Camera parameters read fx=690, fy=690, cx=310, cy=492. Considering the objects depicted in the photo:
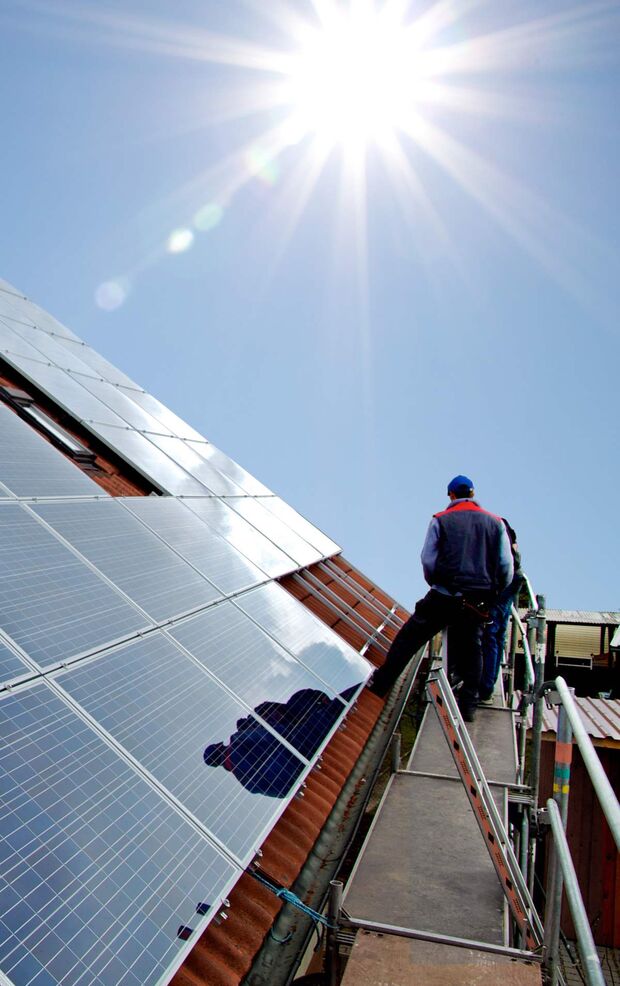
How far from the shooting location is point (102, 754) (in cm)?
293

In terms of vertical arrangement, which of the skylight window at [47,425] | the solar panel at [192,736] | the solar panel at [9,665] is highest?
the skylight window at [47,425]

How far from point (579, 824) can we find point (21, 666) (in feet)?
36.4

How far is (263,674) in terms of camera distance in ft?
15.5

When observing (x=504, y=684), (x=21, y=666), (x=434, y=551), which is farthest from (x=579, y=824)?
(x=21, y=666)

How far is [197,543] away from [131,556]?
1.37m

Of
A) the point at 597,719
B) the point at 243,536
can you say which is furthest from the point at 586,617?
the point at 243,536

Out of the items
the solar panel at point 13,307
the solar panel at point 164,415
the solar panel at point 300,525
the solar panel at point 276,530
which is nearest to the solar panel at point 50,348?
the solar panel at point 13,307

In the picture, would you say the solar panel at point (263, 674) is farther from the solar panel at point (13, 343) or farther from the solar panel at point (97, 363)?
the solar panel at point (97, 363)

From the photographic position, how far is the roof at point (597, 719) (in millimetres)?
10602

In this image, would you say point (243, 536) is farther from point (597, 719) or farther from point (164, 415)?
point (597, 719)

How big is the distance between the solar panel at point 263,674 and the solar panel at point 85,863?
54.1 inches

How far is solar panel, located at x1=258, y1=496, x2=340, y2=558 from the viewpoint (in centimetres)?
1113

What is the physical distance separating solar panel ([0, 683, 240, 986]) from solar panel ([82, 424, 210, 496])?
520 cm

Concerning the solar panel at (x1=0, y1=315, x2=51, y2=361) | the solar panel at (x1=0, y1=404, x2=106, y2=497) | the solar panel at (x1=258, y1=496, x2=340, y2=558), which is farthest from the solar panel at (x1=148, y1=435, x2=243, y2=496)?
the solar panel at (x1=0, y1=404, x2=106, y2=497)
